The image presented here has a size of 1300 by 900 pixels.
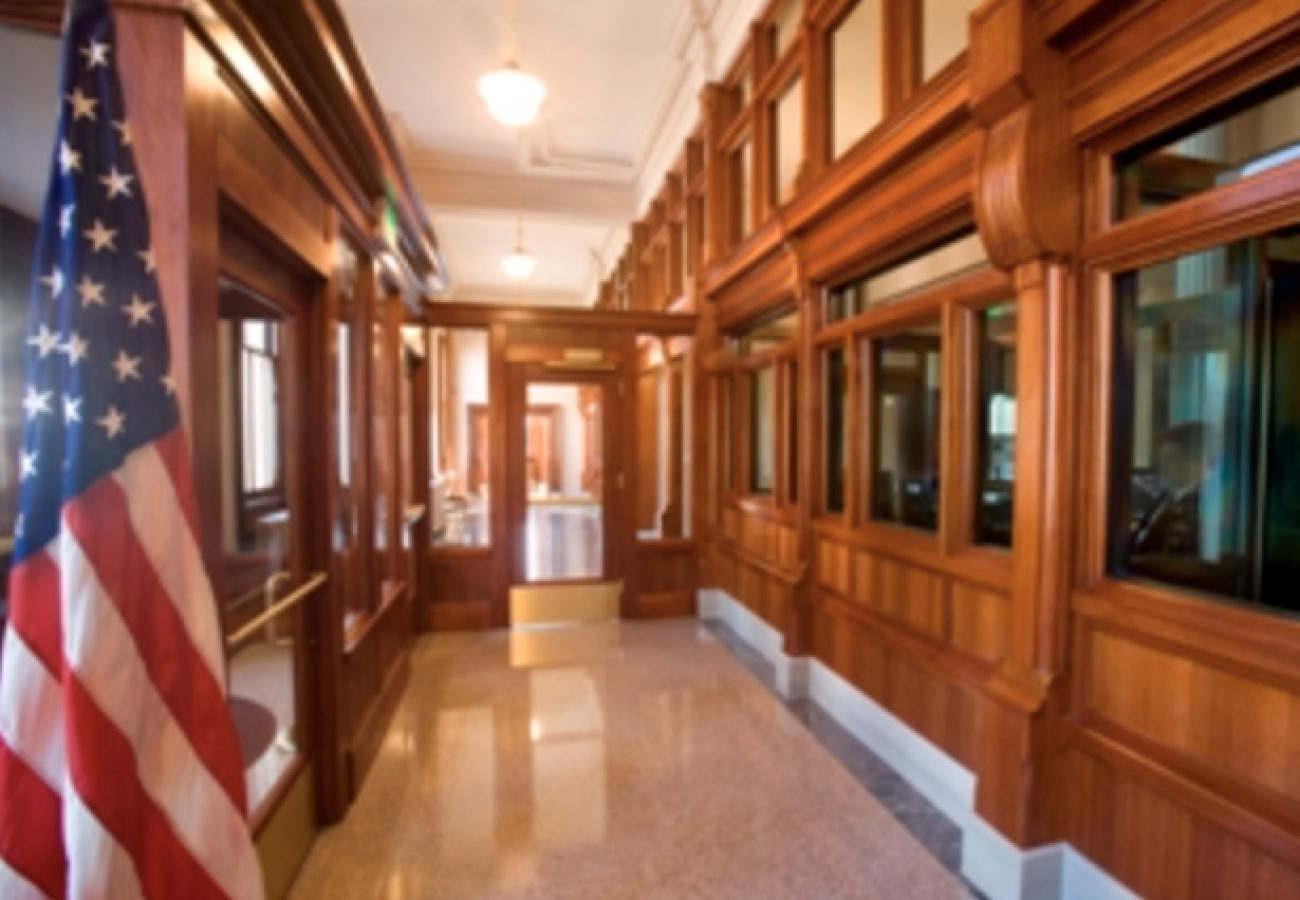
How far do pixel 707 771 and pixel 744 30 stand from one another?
16.6 feet

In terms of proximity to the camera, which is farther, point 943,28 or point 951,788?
point 943,28

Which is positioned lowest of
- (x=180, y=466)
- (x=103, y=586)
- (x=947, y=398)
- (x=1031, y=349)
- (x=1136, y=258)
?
(x=103, y=586)

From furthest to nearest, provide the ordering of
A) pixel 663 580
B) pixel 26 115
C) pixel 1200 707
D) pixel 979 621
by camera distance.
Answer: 1. pixel 663 580
2. pixel 979 621
3. pixel 1200 707
4. pixel 26 115

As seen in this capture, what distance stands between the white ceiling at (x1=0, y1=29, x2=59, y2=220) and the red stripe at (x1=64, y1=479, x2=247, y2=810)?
0.89m

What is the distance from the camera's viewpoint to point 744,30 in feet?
15.3

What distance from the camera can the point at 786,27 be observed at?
432cm

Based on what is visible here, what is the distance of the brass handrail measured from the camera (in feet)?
6.42

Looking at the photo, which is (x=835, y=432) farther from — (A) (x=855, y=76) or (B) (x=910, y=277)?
(A) (x=855, y=76)

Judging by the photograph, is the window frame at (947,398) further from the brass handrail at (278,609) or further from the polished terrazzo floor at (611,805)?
the brass handrail at (278,609)

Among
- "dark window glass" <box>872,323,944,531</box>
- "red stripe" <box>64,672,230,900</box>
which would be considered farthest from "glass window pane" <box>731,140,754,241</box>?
"red stripe" <box>64,672,230,900</box>

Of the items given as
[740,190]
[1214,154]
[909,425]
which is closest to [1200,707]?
[1214,154]

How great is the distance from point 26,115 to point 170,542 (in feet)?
4.00

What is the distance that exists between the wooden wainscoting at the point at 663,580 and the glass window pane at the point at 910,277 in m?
2.79

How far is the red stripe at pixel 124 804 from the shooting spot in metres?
1.18
